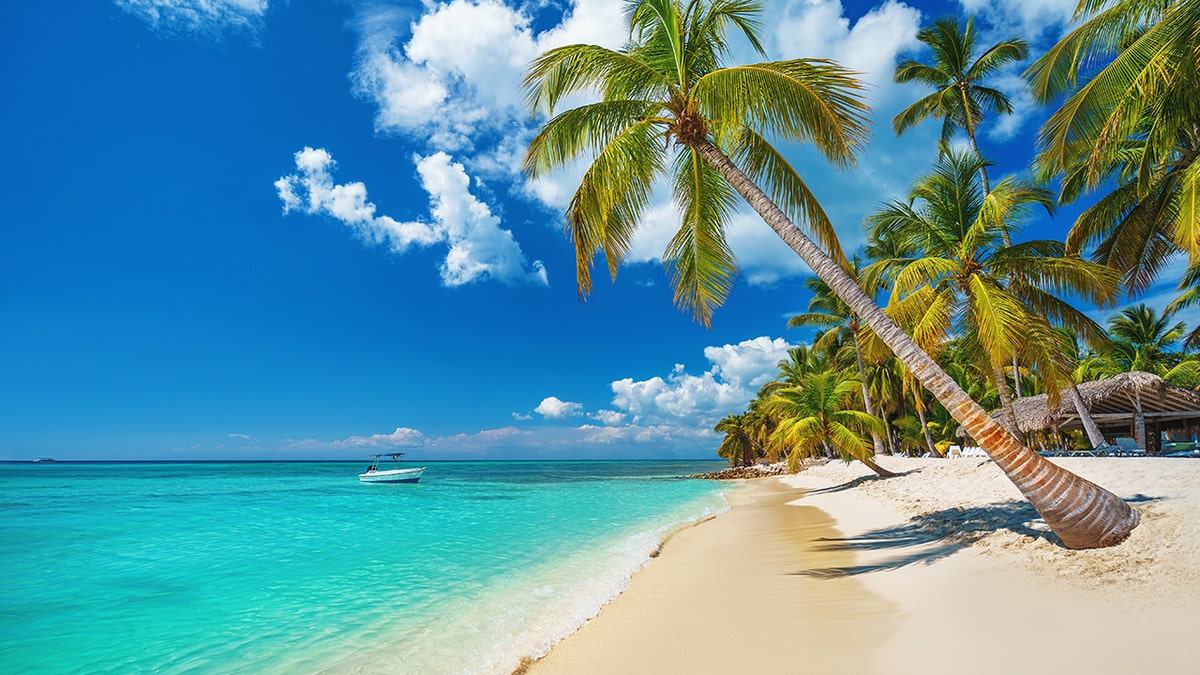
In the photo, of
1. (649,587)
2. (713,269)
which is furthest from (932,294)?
(649,587)

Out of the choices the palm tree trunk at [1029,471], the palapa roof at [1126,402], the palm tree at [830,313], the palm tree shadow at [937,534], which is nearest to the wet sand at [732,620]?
the palm tree shadow at [937,534]

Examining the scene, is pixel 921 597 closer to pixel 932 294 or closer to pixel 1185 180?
pixel 1185 180

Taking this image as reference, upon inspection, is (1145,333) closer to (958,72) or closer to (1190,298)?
(1190,298)

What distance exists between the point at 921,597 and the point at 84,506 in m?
34.2

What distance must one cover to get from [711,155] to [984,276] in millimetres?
7842

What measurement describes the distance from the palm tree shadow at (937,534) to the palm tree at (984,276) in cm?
240

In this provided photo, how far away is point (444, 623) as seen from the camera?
6352 millimetres

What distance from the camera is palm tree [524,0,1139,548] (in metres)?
5.41

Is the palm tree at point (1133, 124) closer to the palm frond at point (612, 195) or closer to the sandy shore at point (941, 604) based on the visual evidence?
the sandy shore at point (941, 604)

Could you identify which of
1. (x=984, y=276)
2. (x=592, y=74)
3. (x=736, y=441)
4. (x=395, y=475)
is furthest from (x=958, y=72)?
(x=736, y=441)

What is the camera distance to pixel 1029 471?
534cm

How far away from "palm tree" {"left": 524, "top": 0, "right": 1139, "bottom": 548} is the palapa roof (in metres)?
13.2

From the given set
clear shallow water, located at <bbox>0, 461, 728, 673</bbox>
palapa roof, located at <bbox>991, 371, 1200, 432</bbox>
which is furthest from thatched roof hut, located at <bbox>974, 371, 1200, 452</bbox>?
clear shallow water, located at <bbox>0, 461, 728, 673</bbox>

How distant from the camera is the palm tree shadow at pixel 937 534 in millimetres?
6520
